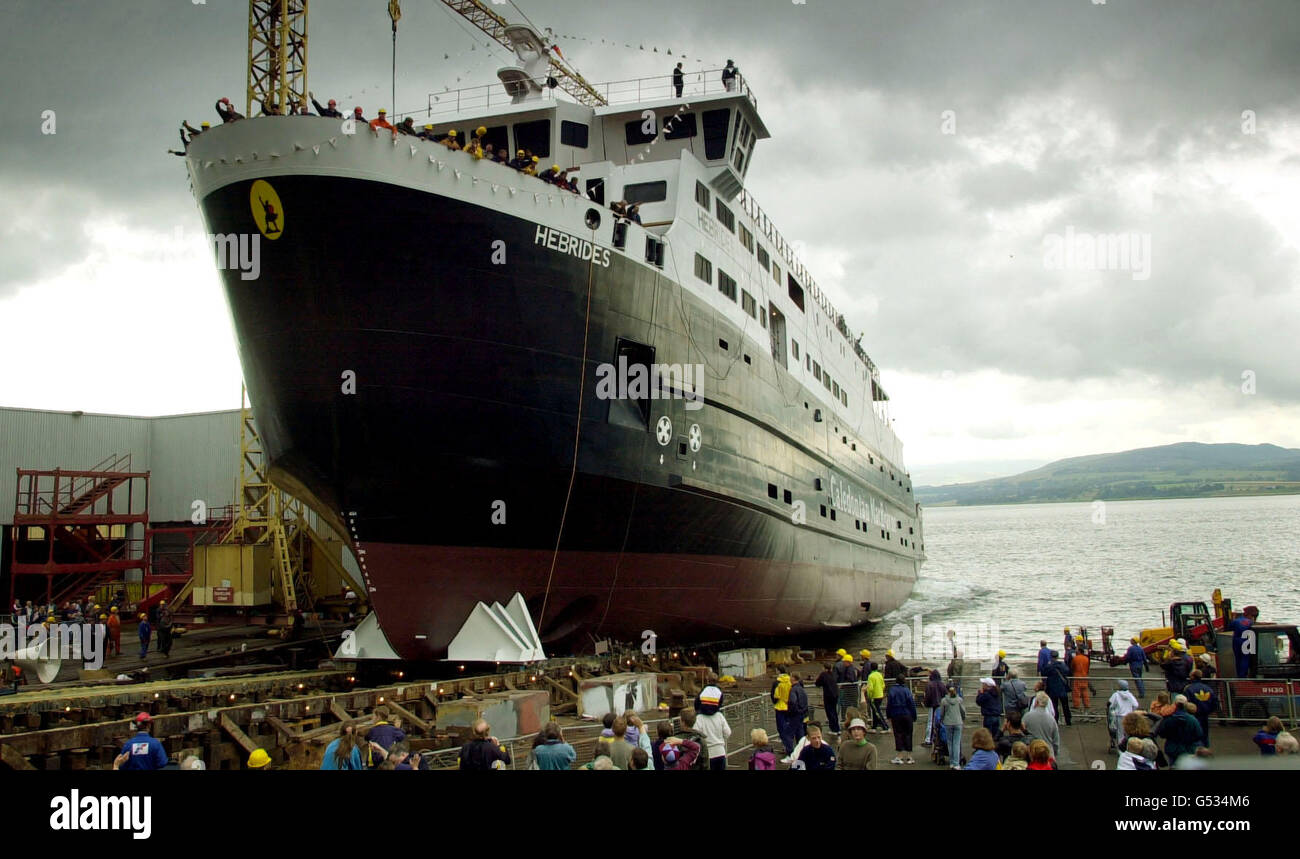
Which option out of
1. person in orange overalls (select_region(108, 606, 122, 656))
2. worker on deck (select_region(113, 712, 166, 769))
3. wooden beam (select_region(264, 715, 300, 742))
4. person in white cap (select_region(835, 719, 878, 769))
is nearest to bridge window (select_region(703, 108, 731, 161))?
wooden beam (select_region(264, 715, 300, 742))

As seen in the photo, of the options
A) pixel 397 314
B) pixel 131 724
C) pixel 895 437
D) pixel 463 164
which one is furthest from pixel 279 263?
pixel 895 437

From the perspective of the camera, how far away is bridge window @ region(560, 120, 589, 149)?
20.6 metres

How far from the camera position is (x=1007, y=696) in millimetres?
11602

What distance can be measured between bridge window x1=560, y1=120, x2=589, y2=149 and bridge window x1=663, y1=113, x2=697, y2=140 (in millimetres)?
2031

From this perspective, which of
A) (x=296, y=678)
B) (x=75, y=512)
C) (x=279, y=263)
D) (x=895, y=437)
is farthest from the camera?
(x=895, y=437)

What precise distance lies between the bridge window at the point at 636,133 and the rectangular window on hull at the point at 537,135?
1.94m

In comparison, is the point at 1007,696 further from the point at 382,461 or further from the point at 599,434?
the point at 382,461

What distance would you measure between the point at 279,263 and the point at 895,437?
37658 mm

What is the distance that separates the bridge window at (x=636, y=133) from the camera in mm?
21203

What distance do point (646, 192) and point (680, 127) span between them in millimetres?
3119

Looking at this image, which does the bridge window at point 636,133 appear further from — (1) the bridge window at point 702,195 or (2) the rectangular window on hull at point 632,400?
(2) the rectangular window on hull at point 632,400

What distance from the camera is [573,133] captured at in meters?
20.8

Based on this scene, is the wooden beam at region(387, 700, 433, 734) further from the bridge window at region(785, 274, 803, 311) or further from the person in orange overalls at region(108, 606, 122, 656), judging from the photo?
the bridge window at region(785, 274, 803, 311)
